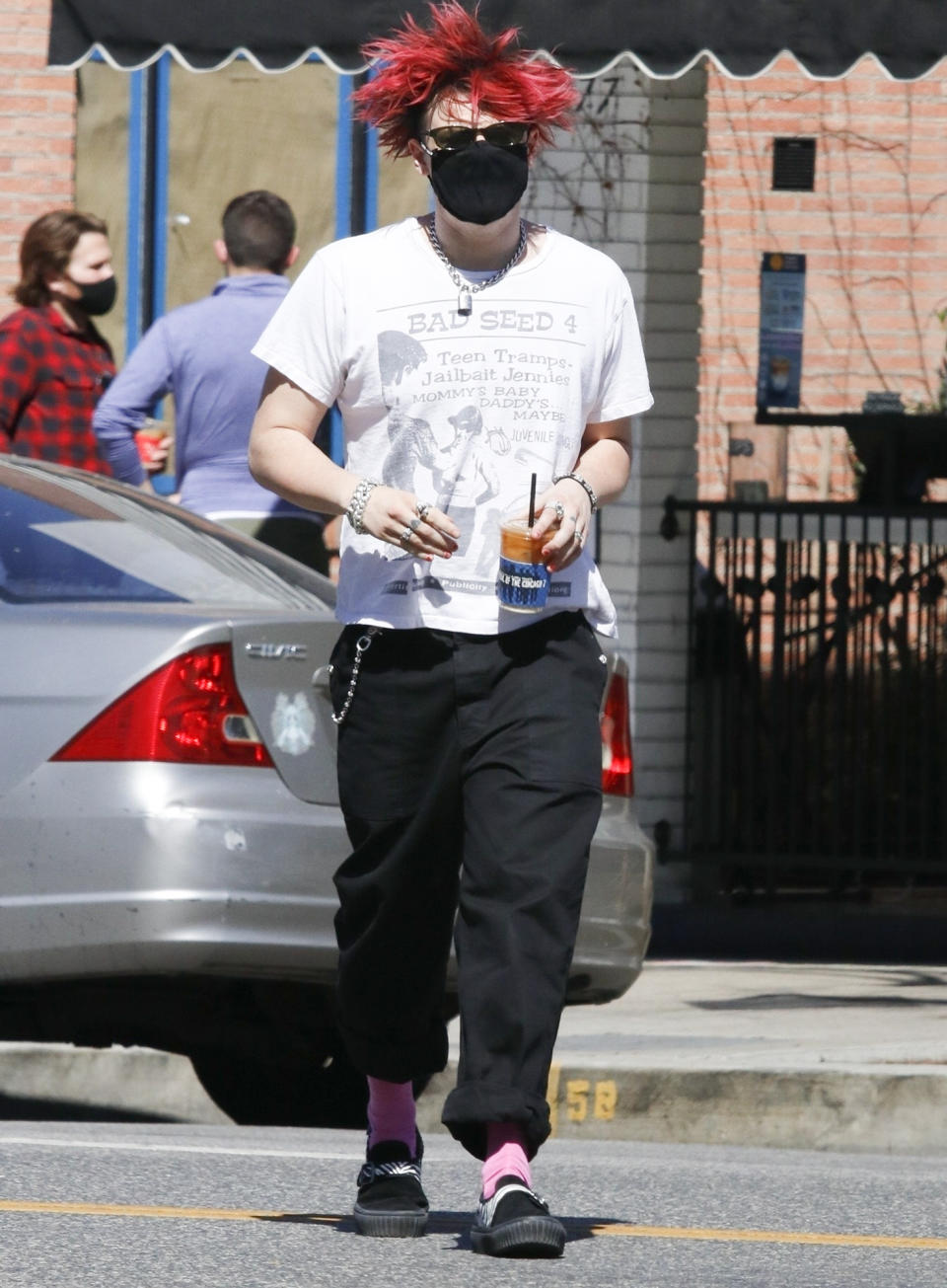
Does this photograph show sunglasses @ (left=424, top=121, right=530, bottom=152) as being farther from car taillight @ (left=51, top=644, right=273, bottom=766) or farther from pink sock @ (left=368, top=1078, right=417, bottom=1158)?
car taillight @ (left=51, top=644, right=273, bottom=766)

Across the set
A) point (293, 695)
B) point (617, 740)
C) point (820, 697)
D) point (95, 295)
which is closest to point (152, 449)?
point (95, 295)

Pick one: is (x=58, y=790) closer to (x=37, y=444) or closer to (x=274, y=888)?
(x=274, y=888)

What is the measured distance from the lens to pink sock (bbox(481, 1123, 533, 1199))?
435 cm

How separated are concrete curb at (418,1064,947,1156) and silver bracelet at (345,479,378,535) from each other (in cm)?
252

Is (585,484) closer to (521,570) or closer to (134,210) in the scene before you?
(521,570)

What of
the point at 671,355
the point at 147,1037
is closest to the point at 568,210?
the point at 671,355

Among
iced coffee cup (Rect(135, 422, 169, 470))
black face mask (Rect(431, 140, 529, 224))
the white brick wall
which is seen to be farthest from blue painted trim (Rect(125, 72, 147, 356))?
black face mask (Rect(431, 140, 529, 224))

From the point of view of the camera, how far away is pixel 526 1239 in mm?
4312

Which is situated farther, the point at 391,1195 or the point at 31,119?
the point at 31,119

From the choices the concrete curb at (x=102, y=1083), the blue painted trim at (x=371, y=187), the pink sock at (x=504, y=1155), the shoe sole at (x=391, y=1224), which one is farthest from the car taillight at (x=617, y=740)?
the blue painted trim at (x=371, y=187)

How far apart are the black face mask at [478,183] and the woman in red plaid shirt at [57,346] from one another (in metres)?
3.79

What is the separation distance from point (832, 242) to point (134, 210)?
3018 millimetres

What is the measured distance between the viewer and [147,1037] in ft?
21.4

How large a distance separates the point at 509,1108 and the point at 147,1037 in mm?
2363
